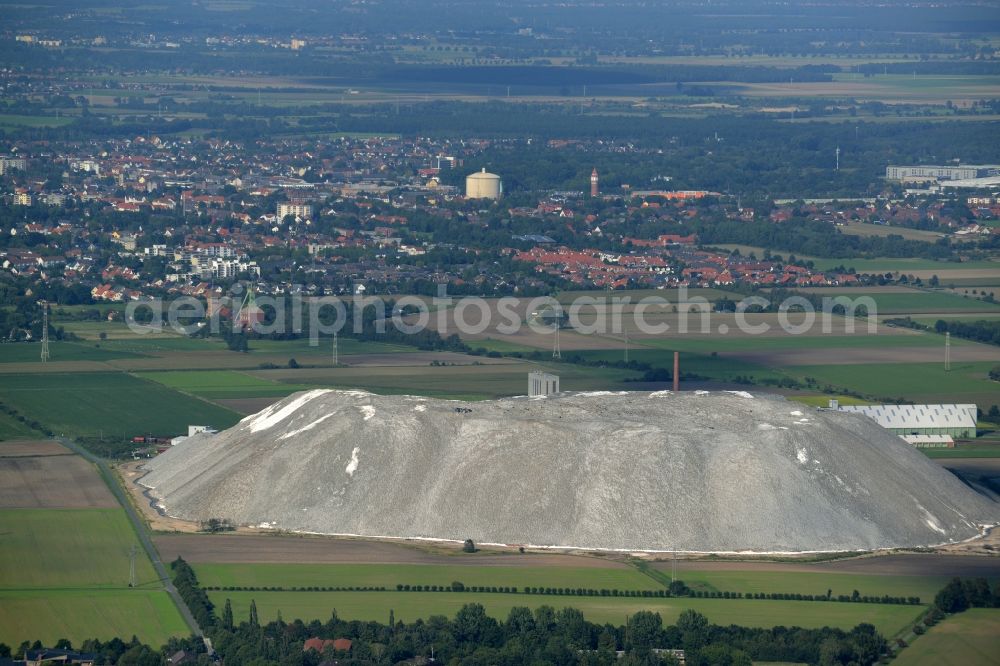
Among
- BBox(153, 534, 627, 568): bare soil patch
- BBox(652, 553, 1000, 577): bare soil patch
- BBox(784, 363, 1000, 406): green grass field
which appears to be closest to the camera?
BBox(652, 553, 1000, 577): bare soil patch

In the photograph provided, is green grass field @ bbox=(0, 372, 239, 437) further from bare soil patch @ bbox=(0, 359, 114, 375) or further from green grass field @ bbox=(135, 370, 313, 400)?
bare soil patch @ bbox=(0, 359, 114, 375)

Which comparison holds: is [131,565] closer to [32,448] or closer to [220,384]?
[32,448]

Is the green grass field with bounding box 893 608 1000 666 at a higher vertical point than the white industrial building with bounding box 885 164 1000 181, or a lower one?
lower

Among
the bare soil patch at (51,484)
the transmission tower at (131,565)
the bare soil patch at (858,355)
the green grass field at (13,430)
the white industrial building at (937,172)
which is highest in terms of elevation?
the white industrial building at (937,172)

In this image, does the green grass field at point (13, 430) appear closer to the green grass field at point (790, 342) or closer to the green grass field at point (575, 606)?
the green grass field at point (575, 606)

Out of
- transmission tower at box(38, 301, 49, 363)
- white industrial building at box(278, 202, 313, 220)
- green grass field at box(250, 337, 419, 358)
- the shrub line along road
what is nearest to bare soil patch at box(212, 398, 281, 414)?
the shrub line along road

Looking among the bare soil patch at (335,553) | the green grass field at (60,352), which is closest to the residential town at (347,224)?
the green grass field at (60,352)
